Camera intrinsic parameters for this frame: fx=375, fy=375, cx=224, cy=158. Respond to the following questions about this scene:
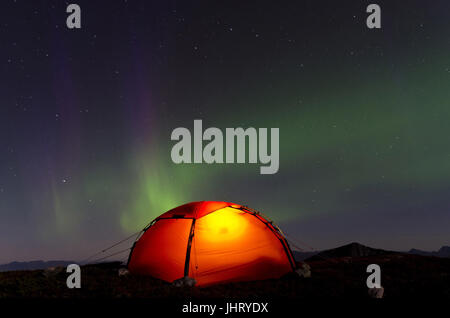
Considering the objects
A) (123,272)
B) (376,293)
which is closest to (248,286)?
(376,293)

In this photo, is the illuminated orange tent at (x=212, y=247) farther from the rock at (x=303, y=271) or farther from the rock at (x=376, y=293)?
the rock at (x=376, y=293)

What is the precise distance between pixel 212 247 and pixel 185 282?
1.53 meters

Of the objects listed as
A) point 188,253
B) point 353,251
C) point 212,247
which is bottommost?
point 353,251

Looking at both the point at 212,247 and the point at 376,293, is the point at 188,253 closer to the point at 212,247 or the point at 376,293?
the point at 212,247

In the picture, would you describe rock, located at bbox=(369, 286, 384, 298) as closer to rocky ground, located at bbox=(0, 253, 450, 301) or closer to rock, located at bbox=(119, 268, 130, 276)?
rocky ground, located at bbox=(0, 253, 450, 301)

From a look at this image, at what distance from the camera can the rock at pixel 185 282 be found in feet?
A: 37.2

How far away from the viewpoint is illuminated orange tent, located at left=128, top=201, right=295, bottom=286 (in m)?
12.2

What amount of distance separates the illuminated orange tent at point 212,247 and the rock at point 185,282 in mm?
391

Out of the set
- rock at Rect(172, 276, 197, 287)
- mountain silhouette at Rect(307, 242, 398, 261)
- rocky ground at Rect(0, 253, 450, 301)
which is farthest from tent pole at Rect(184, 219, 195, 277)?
mountain silhouette at Rect(307, 242, 398, 261)

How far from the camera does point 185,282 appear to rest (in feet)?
37.4

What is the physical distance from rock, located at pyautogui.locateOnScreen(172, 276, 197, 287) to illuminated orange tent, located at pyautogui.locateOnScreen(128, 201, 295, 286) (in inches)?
15.4

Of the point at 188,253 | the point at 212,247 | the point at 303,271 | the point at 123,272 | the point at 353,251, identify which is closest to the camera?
the point at 188,253
